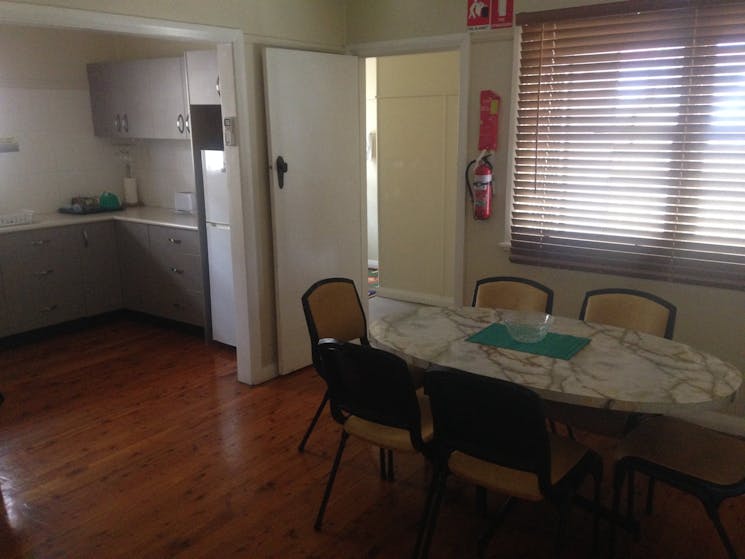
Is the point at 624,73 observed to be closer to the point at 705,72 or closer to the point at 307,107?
the point at 705,72

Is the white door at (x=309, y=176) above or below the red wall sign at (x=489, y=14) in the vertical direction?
below

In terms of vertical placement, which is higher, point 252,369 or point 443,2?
point 443,2

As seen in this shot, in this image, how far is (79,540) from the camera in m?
2.61

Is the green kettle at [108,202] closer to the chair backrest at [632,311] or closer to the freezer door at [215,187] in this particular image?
the freezer door at [215,187]

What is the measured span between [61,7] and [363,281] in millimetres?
2584

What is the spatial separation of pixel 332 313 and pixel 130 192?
3.50m

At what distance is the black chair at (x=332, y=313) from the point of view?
3.08 meters

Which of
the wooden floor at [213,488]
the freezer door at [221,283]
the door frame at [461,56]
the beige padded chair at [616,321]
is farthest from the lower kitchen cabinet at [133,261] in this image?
the beige padded chair at [616,321]

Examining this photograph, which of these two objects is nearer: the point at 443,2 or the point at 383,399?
the point at 383,399

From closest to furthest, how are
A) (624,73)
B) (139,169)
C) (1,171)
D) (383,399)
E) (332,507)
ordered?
(383,399)
(332,507)
(624,73)
(1,171)
(139,169)

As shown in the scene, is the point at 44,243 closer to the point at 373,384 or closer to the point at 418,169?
the point at 418,169

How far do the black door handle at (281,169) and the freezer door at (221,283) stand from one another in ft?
2.07

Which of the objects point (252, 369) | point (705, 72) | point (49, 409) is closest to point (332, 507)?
point (252, 369)

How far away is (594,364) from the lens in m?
2.39
